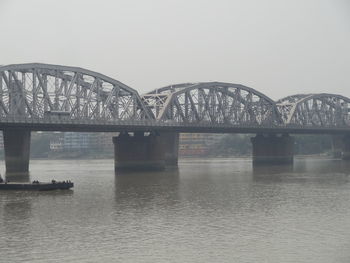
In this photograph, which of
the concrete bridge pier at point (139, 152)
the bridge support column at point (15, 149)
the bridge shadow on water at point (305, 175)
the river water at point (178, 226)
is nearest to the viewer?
the river water at point (178, 226)

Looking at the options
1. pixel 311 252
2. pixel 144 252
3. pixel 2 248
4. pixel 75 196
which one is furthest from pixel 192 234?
pixel 75 196

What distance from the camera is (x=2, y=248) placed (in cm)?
3841

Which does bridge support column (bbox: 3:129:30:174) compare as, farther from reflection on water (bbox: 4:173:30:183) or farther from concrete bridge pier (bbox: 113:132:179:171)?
concrete bridge pier (bbox: 113:132:179:171)

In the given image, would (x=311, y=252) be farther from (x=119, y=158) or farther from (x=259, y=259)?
(x=119, y=158)

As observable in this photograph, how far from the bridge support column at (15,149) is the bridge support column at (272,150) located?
68.9 m

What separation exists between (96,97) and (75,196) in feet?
205

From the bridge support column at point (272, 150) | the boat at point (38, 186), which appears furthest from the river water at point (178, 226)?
the bridge support column at point (272, 150)

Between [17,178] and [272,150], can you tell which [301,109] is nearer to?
[272,150]

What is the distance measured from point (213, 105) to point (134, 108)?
26152 millimetres

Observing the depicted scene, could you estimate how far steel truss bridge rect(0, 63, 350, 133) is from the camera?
115688 mm

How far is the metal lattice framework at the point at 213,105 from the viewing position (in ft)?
483

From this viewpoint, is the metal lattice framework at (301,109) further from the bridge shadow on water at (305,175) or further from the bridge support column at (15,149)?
the bridge support column at (15,149)

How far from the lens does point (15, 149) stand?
382 feet

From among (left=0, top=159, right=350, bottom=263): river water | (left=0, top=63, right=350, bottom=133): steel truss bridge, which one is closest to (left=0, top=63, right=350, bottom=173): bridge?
(left=0, top=63, right=350, bottom=133): steel truss bridge
